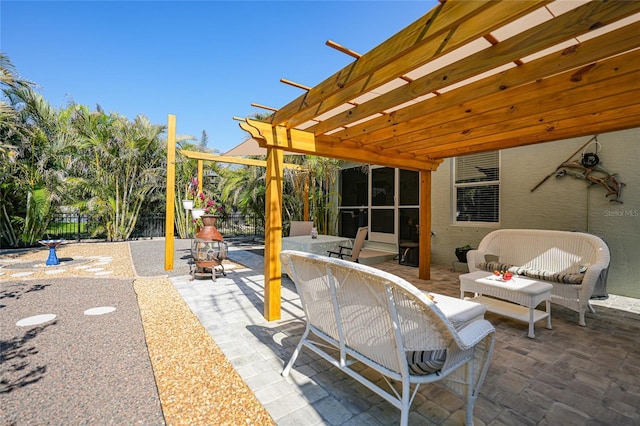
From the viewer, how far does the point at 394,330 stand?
1.52 meters

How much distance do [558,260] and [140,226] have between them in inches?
524

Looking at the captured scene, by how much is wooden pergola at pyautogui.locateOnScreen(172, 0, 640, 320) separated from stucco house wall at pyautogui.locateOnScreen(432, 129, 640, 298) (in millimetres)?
1500

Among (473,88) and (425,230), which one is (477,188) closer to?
(425,230)

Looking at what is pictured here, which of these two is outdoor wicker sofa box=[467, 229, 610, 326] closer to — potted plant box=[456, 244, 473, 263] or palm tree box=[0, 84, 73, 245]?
potted plant box=[456, 244, 473, 263]

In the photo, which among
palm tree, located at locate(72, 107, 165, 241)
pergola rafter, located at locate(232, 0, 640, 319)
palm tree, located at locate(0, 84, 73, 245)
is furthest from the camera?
palm tree, located at locate(72, 107, 165, 241)

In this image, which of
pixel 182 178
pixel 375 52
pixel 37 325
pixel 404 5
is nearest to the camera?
pixel 375 52

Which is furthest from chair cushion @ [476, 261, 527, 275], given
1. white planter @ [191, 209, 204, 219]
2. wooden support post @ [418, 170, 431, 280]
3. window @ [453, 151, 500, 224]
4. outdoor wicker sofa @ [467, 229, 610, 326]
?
white planter @ [191, 209, 204, 219]

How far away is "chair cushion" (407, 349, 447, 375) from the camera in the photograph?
162 cm

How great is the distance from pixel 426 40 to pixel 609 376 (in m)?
2.98

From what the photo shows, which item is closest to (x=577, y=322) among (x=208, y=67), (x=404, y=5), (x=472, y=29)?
(x=472, y=29)

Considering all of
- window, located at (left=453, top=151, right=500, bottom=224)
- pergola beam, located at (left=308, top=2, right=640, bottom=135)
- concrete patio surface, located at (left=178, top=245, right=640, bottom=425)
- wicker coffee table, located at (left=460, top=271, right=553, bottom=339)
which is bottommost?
concrete patio surface, located at (left=178, top=245, right=640, bottom=425)

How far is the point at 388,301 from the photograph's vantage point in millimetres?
1489

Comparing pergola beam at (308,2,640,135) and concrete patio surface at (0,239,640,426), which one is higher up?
pergola beam at (308,2,640,135)

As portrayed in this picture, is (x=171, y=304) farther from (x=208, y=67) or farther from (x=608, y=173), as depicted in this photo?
(x=208, y=67)
